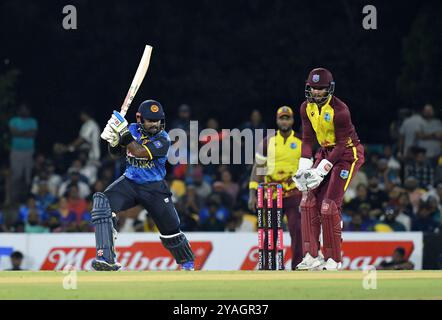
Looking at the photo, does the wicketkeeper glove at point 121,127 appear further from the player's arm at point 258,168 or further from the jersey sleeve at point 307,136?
the player's arm at point 258,168

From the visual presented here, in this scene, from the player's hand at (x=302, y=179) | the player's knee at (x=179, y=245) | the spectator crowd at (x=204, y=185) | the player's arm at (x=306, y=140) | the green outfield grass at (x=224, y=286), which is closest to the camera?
the green outfield grass at (x=224, y=286)

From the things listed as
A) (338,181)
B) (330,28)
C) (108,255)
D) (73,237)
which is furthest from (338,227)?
(330,28)

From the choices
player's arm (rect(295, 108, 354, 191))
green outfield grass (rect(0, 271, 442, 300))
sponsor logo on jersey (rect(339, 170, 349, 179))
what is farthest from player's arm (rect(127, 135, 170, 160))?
sponsor logo on jersey (rect(339, 170, 349, 179))

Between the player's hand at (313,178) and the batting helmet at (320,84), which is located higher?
the batting helmet at (320,84)

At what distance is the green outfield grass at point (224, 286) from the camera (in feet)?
39.4

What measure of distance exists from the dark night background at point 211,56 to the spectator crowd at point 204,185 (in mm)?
582

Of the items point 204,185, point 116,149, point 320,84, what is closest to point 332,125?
point 320,84

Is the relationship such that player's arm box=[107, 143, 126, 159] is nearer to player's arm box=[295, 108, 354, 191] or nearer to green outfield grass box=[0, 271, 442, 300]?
green outfield grass box=[0, 271, 442, 300]

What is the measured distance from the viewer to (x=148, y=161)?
14648 mm

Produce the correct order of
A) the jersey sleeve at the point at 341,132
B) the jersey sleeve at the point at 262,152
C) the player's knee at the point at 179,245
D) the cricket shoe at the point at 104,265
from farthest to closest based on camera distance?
the jersey sleeve at the point at 262,152 < the player's knee at the point at 179,245 < the jersey sleeve at the point at 341,132 < the cricket shoe at the point at 104,265

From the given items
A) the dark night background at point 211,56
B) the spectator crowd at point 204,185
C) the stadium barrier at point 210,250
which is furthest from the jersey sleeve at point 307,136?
the dark night background at point 211,56

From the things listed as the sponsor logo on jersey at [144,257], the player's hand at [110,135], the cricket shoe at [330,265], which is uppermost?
the player's hand at [110,135]

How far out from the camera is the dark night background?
2455 centimetres

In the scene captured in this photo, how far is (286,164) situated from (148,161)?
2.76m
